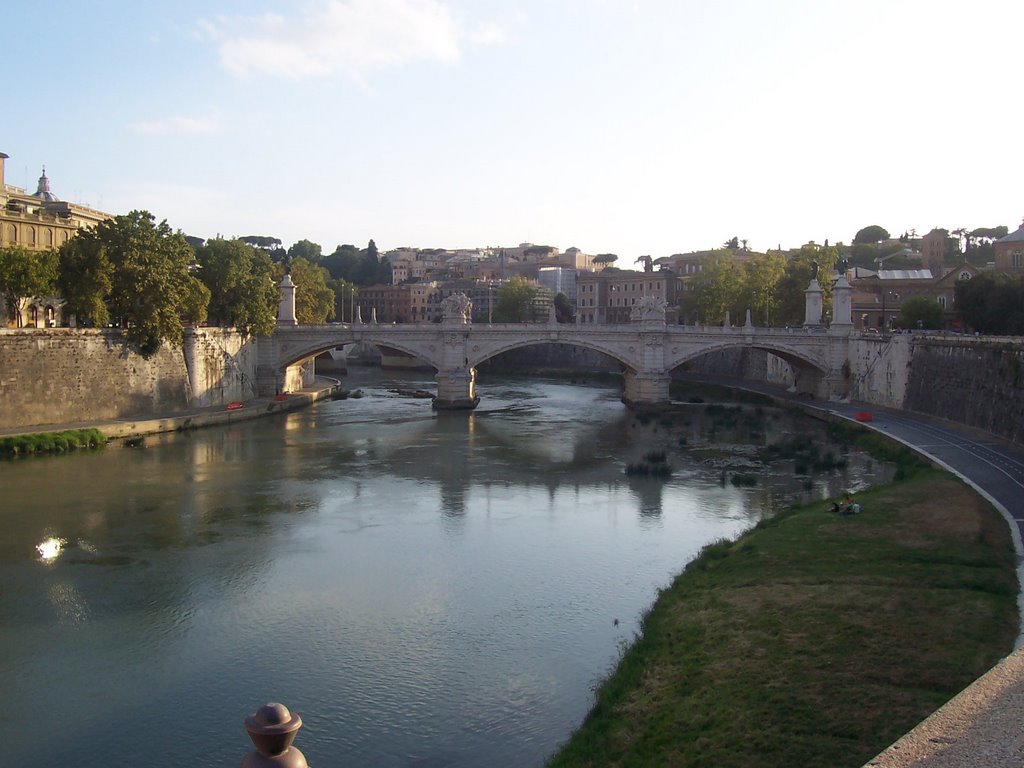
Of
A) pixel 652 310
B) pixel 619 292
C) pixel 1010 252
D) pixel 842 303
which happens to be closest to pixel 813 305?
pixel 842 303

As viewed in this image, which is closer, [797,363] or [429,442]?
[429,442]

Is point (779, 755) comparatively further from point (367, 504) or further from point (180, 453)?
point (180, 453)

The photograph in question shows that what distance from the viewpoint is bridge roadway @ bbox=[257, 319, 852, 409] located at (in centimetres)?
4056

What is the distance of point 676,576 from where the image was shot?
16.2 meters

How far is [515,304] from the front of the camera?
2874 inches

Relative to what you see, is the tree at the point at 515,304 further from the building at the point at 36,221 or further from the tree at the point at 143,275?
the tree at the point at 143,275

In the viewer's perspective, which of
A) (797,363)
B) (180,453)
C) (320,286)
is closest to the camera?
(180,453)

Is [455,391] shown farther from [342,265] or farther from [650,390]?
[342,265]

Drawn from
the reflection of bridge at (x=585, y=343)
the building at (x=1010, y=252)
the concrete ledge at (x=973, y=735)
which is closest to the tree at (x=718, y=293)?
the reflection of bridge at (x=585, y=343)

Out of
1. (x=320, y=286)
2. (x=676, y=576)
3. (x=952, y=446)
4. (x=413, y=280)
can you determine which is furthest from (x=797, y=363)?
(x=413, y=280)

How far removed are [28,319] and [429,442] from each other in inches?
660

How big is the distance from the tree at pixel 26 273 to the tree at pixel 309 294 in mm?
17023

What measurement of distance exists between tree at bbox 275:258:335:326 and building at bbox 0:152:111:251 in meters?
9.77

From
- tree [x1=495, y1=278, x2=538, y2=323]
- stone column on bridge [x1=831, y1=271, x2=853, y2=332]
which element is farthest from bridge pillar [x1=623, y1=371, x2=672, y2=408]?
tree [x1=495, y1=278, x2=538, y2=323]
